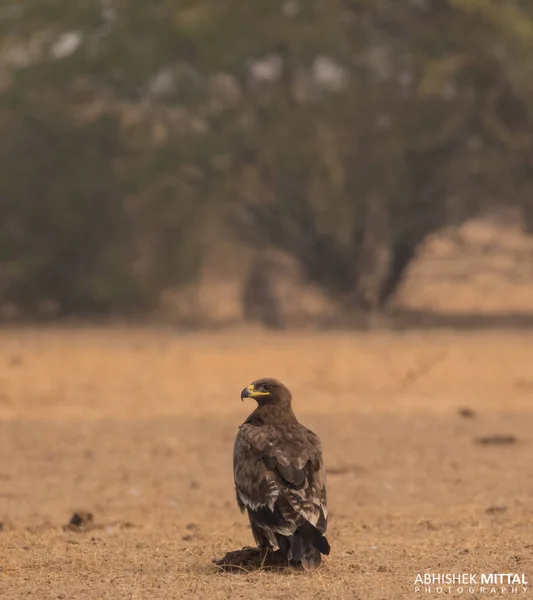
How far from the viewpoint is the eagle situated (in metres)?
6.03

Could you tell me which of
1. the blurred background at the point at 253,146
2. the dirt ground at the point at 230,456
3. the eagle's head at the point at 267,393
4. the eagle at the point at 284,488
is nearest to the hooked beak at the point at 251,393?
the eagle's head at the point at 267,393

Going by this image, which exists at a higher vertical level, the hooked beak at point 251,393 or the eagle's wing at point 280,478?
the hooked beak at point 251,393

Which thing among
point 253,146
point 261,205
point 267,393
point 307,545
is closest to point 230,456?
point 267,393

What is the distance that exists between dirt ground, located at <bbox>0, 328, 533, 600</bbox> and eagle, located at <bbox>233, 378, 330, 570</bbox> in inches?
7.3

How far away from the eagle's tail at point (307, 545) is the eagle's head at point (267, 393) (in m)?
0.98

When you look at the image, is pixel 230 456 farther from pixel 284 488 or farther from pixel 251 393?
pixel 284 488

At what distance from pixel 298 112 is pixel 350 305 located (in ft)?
13.5

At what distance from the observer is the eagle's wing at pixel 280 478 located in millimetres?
6027

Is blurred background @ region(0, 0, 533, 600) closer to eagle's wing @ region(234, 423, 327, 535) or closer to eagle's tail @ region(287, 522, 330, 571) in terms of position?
eagle's wing @ region(234, 423, 327, 535)

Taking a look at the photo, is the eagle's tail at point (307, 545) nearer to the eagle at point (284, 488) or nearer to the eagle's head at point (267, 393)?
the eagle at point (284, 488)

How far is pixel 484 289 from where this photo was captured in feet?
96.9

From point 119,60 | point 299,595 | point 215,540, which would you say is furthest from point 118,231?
point 299,595

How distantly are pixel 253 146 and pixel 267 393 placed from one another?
16277 mm

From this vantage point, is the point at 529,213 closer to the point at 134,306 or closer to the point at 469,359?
the point at 469,359
